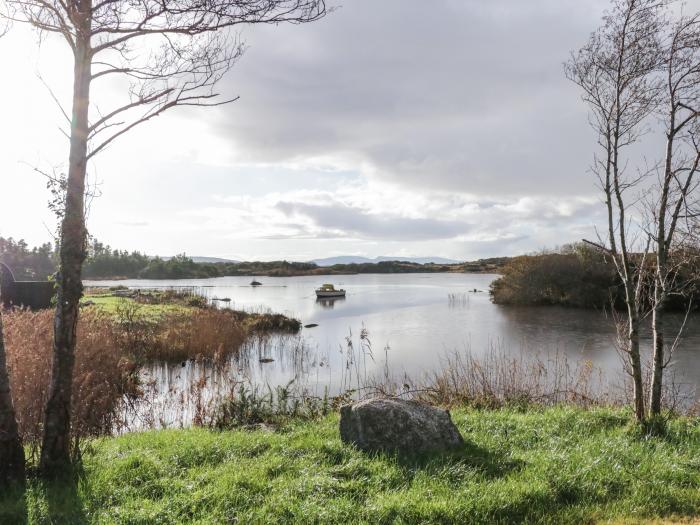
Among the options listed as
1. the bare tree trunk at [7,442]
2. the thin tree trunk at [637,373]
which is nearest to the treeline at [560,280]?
the thin tree trunk at [637,373]

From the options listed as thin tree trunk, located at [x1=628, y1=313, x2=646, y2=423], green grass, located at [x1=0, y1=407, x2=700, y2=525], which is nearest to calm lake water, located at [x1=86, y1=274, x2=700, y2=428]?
thin tree trunk, located at [x1=628, y1=313, x2=646, y2=423]

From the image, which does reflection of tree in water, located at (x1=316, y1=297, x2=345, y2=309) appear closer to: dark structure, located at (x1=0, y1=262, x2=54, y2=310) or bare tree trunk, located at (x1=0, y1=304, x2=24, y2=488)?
dark structure, located at (x1=0, y1=262, x2=54, y2=310)

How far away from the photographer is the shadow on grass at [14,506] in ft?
13.5

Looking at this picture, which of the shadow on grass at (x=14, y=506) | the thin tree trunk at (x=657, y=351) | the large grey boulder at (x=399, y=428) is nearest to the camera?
the shadow on grass at (x=14, y=506)

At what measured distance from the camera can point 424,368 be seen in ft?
52.9

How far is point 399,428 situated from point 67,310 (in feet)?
13.4

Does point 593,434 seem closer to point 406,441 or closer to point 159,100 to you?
point 406,441

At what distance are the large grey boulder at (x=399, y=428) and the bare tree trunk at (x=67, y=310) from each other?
3300 millimetres

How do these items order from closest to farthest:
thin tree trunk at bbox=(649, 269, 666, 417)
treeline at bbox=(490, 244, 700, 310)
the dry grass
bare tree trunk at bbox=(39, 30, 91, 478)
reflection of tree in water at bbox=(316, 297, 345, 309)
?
bare tree trunk at bbox=(39, 30, 91, 478)
thin tree trunk at bbox=(649, 269, 666, 417)
the dry grass
treeline at bbox=(490, 244, 700, 310)
reflection of tree in water at bbox=(316, 297, 345, 309)

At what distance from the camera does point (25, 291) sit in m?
20.8

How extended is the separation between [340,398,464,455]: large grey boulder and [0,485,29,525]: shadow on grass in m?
3.41

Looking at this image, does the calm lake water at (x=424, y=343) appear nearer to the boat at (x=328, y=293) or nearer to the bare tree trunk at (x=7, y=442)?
the bare tree trunk at (x=7, y=442)

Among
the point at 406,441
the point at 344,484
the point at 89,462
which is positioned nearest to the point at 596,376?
the point at 406,441

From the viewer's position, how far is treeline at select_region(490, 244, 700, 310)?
37.1m
